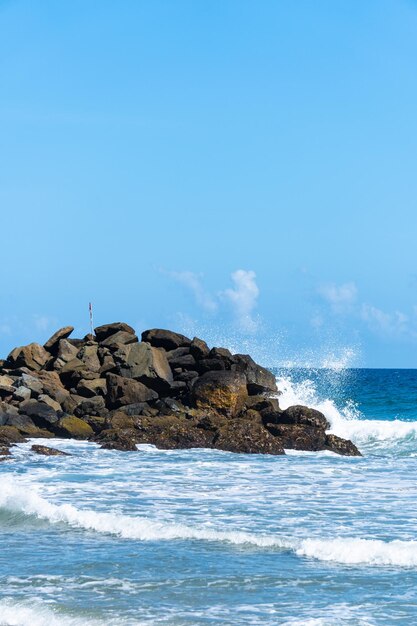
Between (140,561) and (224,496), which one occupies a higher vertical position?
(224,496)

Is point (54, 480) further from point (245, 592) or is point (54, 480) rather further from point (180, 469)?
point (245, 592)

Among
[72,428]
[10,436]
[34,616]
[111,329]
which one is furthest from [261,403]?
[34,616]

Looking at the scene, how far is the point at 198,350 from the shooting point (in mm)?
28516

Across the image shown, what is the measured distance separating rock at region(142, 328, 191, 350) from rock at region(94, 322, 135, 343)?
1.20m

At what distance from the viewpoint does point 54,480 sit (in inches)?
681

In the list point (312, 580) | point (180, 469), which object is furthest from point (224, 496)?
point (312, 580)

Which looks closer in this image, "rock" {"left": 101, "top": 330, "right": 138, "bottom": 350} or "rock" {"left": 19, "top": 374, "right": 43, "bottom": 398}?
"rock" {"left": 19, "top": 374, "right": 43, "bottom": 398}

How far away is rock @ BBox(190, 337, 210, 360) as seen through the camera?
28.5 metres

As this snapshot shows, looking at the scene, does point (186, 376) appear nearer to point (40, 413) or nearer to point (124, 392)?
point (124, 392)

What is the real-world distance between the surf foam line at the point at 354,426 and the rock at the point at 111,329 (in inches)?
237

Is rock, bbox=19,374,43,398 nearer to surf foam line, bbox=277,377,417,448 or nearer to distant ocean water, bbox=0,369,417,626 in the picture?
distant ocean water, bbox=0,369,417,626

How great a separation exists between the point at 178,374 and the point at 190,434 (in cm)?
526

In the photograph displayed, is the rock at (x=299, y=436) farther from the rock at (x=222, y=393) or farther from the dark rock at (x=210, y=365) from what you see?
the dark rock at (x=210, y=365)

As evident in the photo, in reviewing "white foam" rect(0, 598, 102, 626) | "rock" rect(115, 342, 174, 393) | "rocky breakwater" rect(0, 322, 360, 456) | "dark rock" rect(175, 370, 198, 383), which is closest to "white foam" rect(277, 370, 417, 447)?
"rocky breakwater" rect(0, 322, 360, 456)
